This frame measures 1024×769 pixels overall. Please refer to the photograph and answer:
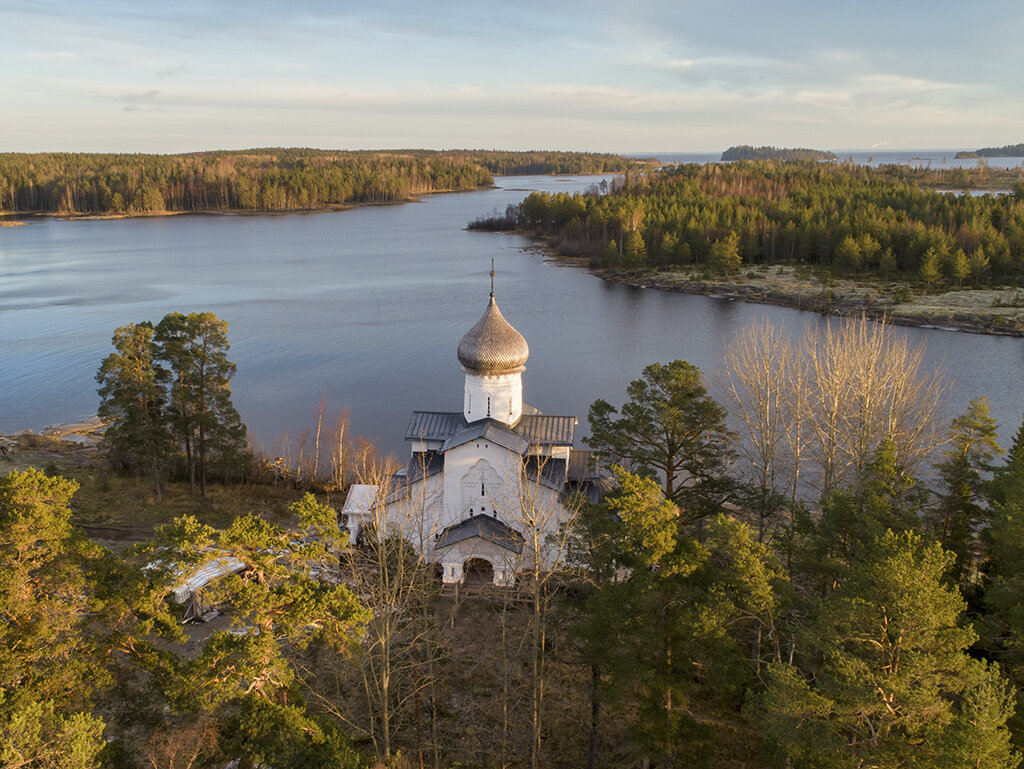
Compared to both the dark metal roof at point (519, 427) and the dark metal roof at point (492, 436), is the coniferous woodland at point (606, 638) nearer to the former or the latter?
the dark metal roof at point (492, 436)

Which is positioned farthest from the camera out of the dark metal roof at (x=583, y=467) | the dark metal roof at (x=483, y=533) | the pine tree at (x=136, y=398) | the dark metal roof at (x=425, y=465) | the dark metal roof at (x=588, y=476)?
the pine tree at (x=136, y=398)

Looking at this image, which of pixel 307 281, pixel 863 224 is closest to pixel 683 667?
pixel 307 281

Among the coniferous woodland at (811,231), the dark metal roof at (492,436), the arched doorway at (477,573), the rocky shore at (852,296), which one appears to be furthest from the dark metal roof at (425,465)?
the coniferous woodland at (811,231)

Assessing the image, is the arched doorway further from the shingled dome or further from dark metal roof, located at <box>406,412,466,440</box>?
the shingled dome

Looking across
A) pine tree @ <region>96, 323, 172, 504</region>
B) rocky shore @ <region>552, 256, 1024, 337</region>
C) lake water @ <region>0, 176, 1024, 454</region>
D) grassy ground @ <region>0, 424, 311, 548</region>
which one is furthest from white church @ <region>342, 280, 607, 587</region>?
rocky shore @ <region>552, 256, 1024, 337</region>

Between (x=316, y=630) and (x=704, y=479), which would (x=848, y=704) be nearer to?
(x=316, y=630)

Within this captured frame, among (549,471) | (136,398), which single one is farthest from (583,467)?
(136,398)
